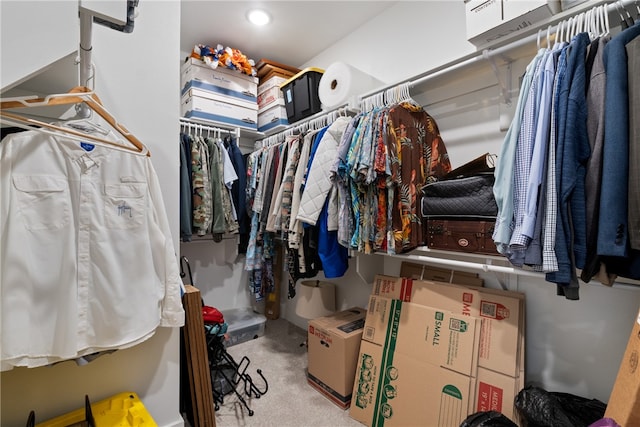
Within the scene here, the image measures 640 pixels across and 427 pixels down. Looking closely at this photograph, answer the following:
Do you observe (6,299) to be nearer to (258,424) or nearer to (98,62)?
(98,62)

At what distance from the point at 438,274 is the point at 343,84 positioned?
1.40 m

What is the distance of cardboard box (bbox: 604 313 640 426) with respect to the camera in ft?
2.58

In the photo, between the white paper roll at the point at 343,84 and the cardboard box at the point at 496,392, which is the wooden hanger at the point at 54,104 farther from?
the cardboard box at the point at 496,392

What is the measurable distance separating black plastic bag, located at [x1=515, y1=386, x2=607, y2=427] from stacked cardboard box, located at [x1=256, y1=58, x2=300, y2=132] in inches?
98.2

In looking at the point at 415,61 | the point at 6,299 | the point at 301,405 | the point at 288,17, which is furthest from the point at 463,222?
the point at 288,17

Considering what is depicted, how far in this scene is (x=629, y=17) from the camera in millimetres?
1075

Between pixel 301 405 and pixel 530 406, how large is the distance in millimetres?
1216

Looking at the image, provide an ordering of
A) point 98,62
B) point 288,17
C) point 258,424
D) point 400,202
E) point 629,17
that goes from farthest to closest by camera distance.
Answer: point 288,17, point 258,424, point 400,202, point 98,62, point 629,17

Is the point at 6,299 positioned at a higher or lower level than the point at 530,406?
higher

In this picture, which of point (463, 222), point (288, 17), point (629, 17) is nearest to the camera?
point (629, 17)

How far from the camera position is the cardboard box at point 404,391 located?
4.74 ft

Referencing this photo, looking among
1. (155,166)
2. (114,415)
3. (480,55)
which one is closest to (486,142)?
(480,55)

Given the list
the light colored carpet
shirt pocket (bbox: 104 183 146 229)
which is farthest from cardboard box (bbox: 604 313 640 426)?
shirt pocket (bbox: 104 183 146 229)

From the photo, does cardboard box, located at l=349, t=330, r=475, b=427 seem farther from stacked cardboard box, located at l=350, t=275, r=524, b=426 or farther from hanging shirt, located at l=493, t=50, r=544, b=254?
hanging shirt, located at l=493, t=50, r=544, b=254
